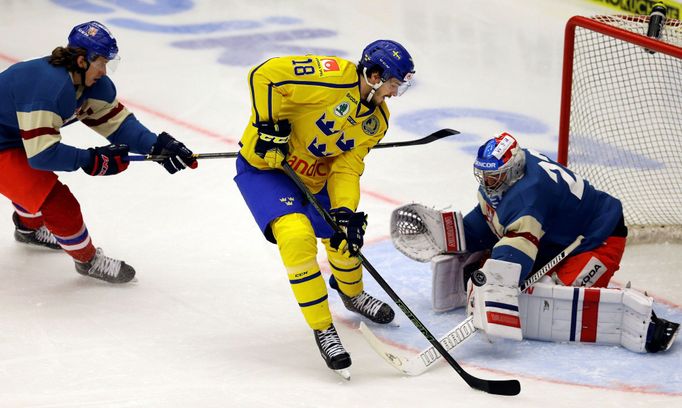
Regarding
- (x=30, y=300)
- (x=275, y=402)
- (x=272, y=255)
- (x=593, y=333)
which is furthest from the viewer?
(x=272, y=255)

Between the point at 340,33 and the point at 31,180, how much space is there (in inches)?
148

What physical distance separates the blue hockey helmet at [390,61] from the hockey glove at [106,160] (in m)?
1.02

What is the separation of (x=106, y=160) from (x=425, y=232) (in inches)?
48.6

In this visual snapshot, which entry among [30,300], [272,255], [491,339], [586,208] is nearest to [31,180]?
[30,300]

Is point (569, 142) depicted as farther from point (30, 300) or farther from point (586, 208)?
point (30, 300)

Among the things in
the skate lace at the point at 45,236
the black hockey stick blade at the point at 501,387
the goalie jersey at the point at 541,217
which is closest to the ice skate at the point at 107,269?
the skate lace at the point at 45,236

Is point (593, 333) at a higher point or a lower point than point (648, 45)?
lower

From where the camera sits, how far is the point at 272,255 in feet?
14.6

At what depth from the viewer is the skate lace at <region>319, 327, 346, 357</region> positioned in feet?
10.9

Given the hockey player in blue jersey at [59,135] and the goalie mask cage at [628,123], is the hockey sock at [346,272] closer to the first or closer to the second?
the hockey player in blue jersey at [59,135]

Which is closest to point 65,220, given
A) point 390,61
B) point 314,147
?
point 314,147

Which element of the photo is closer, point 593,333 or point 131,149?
point 593,333

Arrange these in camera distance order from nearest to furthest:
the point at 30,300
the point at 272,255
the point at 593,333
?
the point at 593,333 → the point at 30,300 → the point at 272,255

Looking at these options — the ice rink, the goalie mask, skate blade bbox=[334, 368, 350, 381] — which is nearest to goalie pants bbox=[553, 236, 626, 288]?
the ice rink
